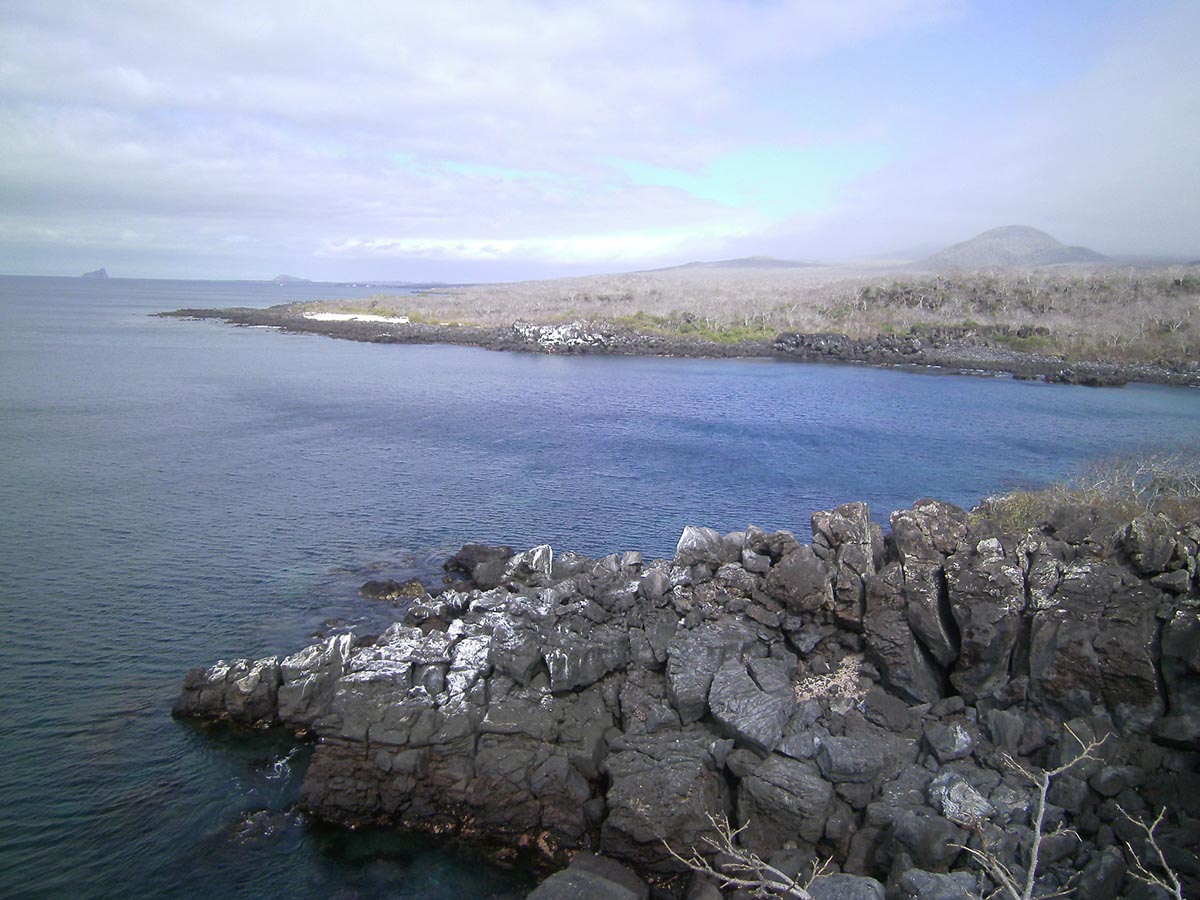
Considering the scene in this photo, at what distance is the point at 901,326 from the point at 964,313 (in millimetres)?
9367

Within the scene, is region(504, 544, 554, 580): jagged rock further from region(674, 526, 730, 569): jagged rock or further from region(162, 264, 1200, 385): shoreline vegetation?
region(162, 264, 1200, 385): shoreline vegetation

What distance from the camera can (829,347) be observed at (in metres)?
87.6

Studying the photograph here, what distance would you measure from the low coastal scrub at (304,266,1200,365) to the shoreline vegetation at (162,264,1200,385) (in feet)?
0.63

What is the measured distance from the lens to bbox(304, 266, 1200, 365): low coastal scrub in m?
81.2

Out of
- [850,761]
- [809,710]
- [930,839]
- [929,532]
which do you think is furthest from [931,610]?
[930,839]

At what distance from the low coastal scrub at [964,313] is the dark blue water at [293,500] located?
18774 millimetres

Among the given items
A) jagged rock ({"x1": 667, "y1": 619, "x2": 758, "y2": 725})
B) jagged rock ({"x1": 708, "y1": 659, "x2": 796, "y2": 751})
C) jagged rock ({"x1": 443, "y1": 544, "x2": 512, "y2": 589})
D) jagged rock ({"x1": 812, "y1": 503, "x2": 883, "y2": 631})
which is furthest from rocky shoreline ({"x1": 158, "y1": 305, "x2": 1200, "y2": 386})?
jagged rock ({"x1": 708, "y1": 659, "x2": 796, "y2": 751})

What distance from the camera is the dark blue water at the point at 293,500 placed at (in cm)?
1477

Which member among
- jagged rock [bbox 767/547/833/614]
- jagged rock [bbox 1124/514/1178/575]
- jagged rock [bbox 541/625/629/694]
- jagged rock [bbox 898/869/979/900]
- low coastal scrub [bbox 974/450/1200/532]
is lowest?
jagged rock [bbox 898/869/979/900]

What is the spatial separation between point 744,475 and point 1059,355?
59.3 m

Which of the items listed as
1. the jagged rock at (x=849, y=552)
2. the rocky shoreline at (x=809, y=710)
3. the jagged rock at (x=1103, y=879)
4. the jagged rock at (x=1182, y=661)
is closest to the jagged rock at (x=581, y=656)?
the rocky shoreline at (x=809, y=710)

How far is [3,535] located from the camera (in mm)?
27812

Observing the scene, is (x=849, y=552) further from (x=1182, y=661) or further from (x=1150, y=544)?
(x=1182, y=661)

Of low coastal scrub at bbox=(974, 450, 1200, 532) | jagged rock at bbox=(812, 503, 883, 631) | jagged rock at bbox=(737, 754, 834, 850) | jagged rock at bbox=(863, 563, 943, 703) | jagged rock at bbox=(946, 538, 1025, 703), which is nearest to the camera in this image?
jagged rock at bbox=(737, 754, 834, 850)
